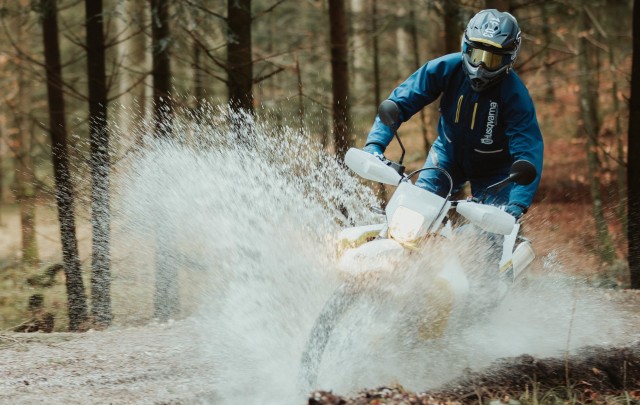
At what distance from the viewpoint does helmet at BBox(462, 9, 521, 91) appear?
5.30m

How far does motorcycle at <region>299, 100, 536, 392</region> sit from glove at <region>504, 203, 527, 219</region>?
294 millimetres

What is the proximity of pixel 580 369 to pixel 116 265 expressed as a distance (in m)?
7.48

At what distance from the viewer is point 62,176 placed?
10.1 meters

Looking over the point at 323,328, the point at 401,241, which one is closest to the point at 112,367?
the point at 323,328

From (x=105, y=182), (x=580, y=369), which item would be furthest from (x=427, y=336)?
(x=105, y=182)

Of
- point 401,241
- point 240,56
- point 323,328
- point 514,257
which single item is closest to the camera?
point 323,328

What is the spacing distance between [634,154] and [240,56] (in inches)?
214

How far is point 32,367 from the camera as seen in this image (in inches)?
236

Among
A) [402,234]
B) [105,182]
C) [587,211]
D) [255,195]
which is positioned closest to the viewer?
[402,234]

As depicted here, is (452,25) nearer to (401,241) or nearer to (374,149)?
(374,149)

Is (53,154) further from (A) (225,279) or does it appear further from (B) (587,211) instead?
(B) (587,211)

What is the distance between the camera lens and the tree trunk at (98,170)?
9.56 meters

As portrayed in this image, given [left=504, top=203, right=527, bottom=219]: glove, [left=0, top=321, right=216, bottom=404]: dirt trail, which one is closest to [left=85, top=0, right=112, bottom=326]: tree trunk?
[left=0, top=321, right=216, bottom=404]: dirt trail

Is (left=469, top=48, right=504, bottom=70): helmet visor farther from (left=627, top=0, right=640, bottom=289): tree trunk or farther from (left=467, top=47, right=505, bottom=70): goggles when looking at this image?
(left=627, top=0, right=640, bottom=289): tree trunk
